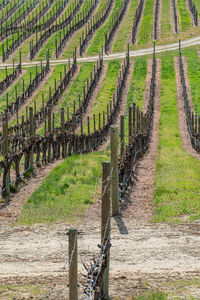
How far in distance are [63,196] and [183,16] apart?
64831 mm

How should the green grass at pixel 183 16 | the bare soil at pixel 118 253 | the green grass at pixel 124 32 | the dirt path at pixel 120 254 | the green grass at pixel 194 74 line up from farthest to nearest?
the green grass at pixel 183 16 → the green grass at pixel 124 32 → the green grass at pixel 194 74 → the dirt path at pixel 120 254 → the bare soil at pixel 118 253

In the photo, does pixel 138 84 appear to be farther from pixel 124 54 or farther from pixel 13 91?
pixel 124 54

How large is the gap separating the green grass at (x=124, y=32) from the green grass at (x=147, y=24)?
1676 millimetres

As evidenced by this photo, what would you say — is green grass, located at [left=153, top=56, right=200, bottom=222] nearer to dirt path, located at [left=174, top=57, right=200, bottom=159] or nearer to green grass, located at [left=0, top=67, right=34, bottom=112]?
dirt path, located at [left=174, top=57, right=200, bottom=159]

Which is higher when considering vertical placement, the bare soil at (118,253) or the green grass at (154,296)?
the green grass at (154,296)

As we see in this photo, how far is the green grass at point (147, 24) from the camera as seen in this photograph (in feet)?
214

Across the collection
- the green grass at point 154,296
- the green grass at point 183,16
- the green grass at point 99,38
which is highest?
the green grass at point 183,16

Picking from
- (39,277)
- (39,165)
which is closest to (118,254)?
(39,277)

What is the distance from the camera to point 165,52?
5738cm

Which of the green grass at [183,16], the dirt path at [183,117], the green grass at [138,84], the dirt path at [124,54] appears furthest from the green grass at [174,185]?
the green grass at [183,16]

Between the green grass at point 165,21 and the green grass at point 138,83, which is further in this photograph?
the green grass at point 165,21

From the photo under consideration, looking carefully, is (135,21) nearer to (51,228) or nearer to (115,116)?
(115,116)

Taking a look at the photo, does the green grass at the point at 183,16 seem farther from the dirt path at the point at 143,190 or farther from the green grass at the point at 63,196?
the green grass at the point at 63,196

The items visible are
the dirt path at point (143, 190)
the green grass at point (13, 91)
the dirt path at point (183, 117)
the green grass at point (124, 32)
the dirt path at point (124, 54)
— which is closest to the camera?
the dirt path at point (143, 190)
